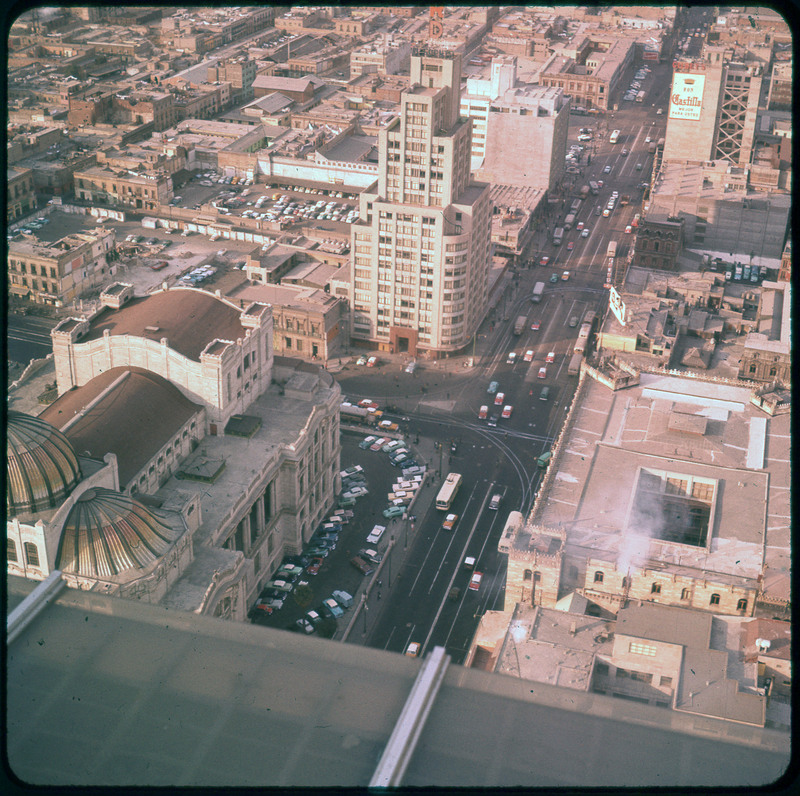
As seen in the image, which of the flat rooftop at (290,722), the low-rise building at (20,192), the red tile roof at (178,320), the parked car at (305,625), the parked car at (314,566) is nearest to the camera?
the flat rooftop at (290,722)

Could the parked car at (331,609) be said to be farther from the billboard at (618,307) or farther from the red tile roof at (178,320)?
the billboard at (618,307)

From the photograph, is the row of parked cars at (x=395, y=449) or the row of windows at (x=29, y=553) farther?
the row of parked cars at (x=395, y=449)

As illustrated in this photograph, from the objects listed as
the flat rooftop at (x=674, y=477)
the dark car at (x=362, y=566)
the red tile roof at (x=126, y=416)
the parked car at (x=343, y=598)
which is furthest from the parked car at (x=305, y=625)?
the flat rooftop at (x=674, y=477)

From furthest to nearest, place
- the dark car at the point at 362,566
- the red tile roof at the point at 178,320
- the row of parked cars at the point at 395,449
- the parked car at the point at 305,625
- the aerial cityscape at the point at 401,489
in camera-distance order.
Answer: the row of parked cars at the point at 395,449 < the red tile roof at the point at 178,320 < the dark car at the point at 362,566 < the parked car at the point at 305,625 < the aerial cityscape at the point at 401,489

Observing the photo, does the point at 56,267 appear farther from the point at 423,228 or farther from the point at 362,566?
the point at 362,566

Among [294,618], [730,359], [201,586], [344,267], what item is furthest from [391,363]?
[201,586]

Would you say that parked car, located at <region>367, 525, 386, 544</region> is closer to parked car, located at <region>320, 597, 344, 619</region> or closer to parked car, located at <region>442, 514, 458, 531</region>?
parked car, located at <region>442, 514, 458, 531</region>
